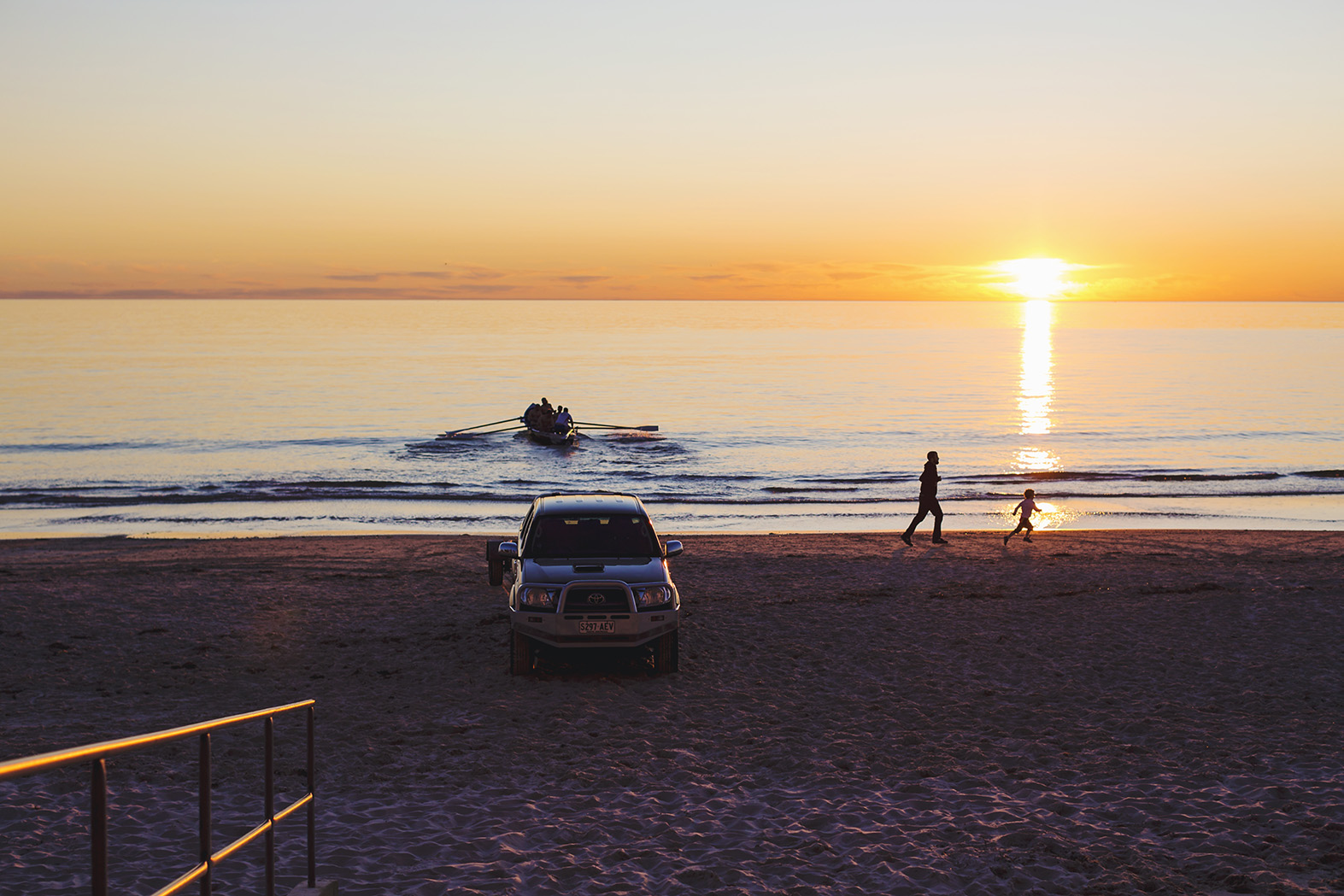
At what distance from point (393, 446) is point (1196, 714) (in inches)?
1676

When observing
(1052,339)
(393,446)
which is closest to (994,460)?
(393,446)

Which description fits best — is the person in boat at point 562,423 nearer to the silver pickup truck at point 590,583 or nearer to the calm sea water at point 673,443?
the calm sea water at point 673,443

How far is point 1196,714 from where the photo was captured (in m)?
9.89

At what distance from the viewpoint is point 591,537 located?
1161cm

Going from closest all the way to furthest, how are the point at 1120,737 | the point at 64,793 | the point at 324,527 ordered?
the point at 64,793, the point at 1120,737, the point at 324,527

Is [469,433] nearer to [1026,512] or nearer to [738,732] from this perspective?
[1026,512]

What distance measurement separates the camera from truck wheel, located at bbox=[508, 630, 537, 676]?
11172 mm

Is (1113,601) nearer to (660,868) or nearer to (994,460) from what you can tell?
(660,868)

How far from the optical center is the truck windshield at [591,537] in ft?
37.5

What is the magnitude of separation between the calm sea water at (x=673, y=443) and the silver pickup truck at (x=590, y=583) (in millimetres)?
15304

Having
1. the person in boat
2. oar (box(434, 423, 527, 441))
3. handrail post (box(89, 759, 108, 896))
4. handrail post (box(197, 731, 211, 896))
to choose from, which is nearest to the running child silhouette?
handrail post (box(197, 731, 211, 896))

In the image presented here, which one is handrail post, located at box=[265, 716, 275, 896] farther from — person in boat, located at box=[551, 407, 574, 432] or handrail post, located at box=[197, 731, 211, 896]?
person in boat, located at box=[551, 407, 574, 432]

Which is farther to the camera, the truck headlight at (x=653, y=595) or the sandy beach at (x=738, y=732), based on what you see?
the truck headlight at (x=653, y=595)

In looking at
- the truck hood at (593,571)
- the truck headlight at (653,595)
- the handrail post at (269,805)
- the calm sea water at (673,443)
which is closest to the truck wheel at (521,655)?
the truck hood at (593,571)
